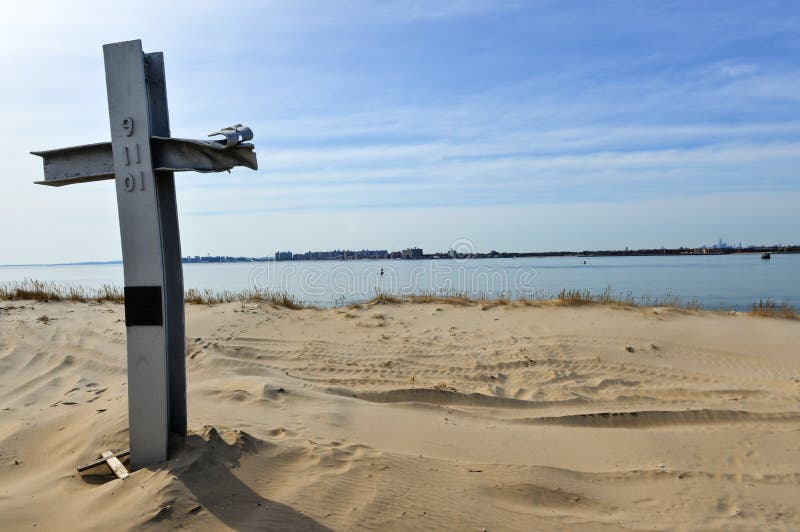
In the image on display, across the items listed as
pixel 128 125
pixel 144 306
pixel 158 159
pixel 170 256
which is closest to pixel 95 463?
pixel 144 306

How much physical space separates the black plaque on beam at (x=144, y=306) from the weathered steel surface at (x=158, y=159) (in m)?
0.84

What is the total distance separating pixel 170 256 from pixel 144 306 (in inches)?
19.3

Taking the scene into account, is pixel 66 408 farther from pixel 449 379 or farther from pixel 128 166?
pixel 449 379

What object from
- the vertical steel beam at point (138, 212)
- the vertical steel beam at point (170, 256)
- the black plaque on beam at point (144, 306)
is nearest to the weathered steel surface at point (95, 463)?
the vertical steel beam at point (170, 256)

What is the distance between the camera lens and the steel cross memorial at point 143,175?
3.67 metres

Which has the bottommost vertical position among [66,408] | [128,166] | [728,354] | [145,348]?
[728,354]

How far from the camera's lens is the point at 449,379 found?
780cm

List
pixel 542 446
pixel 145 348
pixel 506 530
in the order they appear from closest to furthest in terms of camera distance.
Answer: pixel 506 530, pixel 145 348, pixel 542 446

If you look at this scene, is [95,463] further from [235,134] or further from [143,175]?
[235,134]

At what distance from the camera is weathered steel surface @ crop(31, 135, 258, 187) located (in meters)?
3.63

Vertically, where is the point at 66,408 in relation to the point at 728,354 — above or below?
above

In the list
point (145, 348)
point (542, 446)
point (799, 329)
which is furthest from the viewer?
point (799, 329)

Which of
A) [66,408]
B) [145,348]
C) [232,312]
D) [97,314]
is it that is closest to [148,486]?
[145,348]

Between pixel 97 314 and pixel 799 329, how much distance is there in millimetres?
14442
